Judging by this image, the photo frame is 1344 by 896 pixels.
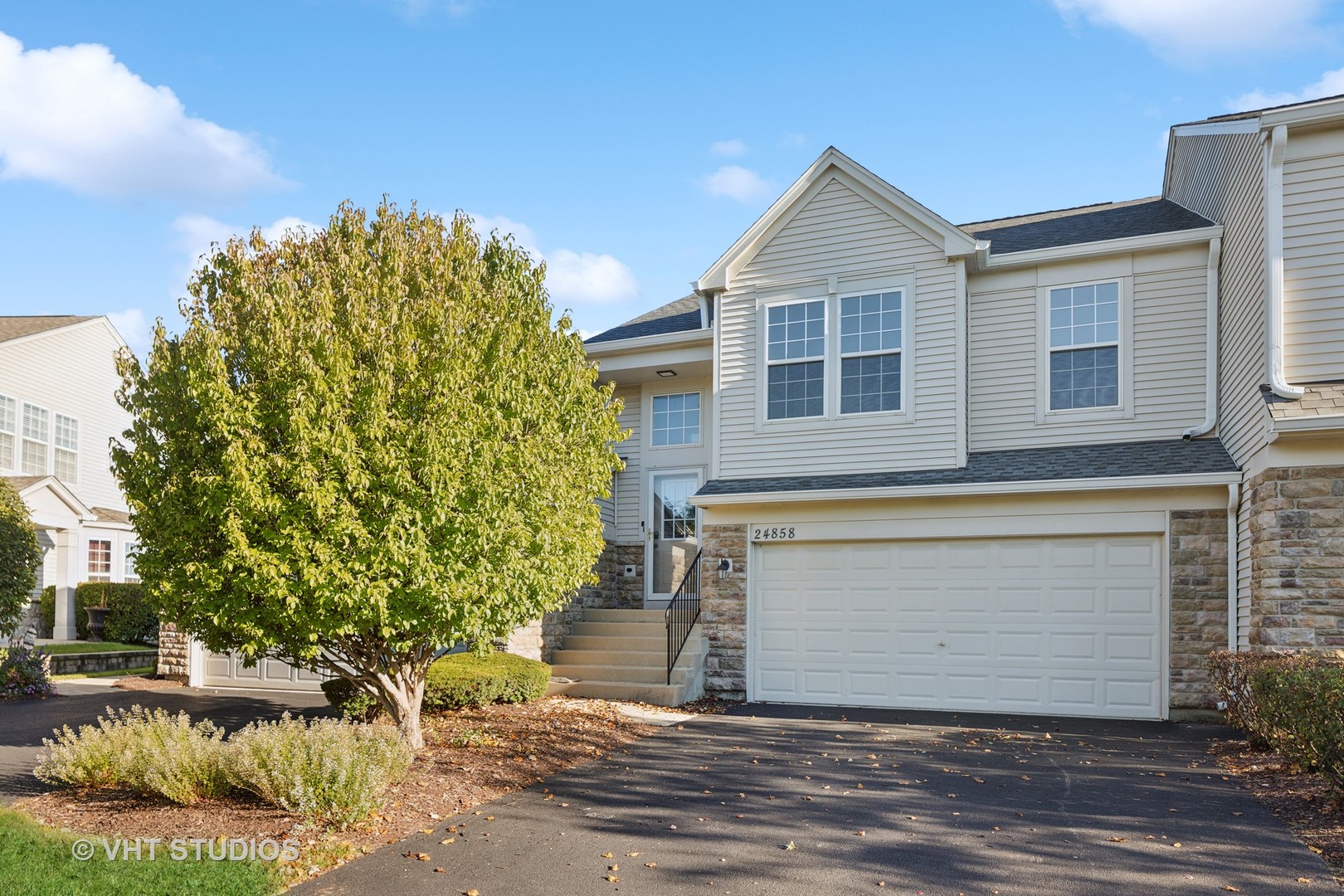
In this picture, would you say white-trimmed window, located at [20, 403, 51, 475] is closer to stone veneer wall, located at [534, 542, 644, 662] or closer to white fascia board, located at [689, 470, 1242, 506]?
stone veneer wall, located at [534, 542, 644, 662]

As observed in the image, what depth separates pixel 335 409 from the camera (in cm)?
734

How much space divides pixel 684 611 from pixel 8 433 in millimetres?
17828

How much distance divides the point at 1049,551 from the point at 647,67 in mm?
8215

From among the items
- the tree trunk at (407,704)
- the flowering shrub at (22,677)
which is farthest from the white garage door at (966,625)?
the flowering shrub at (22,677)

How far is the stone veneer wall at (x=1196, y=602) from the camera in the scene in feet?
35.7

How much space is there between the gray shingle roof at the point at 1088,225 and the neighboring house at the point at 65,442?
1938 cm

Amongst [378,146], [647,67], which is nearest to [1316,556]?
[647,67]

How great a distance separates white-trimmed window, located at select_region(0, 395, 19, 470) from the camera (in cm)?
2169

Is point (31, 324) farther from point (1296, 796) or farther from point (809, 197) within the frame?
point (1296, 796)

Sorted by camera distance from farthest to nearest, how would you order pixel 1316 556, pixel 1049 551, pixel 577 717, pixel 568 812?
1. pixel 1049 551
2. pixel 577 717
3. pixel 1316 556
4. pixel 568 812

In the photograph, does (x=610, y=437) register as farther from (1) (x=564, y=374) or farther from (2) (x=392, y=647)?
(2) (x=392, y=647)

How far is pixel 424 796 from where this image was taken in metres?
7.07

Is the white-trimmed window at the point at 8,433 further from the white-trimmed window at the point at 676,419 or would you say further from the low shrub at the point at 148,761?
the low shrub at the point at 148,761

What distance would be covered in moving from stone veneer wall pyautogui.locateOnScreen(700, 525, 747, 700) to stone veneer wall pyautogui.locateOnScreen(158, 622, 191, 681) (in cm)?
851
